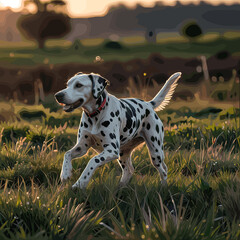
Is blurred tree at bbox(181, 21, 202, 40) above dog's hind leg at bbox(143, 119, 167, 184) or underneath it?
above

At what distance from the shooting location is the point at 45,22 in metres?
28.1

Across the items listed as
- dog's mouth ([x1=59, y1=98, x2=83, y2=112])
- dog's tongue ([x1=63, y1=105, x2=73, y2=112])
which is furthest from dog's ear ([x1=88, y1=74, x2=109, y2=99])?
dog's tongue ([x1=63, y1=105, x2=73, y2=112])

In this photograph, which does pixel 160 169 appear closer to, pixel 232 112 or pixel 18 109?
pixel 232 112


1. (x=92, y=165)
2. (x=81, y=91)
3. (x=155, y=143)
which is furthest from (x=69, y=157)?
(x=155, y=143)

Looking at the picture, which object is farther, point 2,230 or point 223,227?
point 223,227

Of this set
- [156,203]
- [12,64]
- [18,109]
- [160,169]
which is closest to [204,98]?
[18,109]

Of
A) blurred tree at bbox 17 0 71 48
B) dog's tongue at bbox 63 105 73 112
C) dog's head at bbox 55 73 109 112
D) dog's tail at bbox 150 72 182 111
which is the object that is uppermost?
blurred tree at bbox 17 0 71 48

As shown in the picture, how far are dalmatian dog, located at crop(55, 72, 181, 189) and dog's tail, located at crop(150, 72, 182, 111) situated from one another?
47cm

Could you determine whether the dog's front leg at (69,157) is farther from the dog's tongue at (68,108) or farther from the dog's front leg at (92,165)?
the dog's tongue at (68,108)

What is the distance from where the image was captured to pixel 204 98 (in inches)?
531

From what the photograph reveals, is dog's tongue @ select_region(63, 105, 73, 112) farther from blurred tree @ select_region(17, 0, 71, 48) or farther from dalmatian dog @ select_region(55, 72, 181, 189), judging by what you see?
blurred tree @ select_region(17, 0, 71, 48)

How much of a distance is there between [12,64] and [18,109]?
12.6 meters

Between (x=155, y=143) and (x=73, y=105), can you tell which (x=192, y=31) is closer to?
(x=155, y=143)

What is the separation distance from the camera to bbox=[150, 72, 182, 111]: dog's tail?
6112mm
